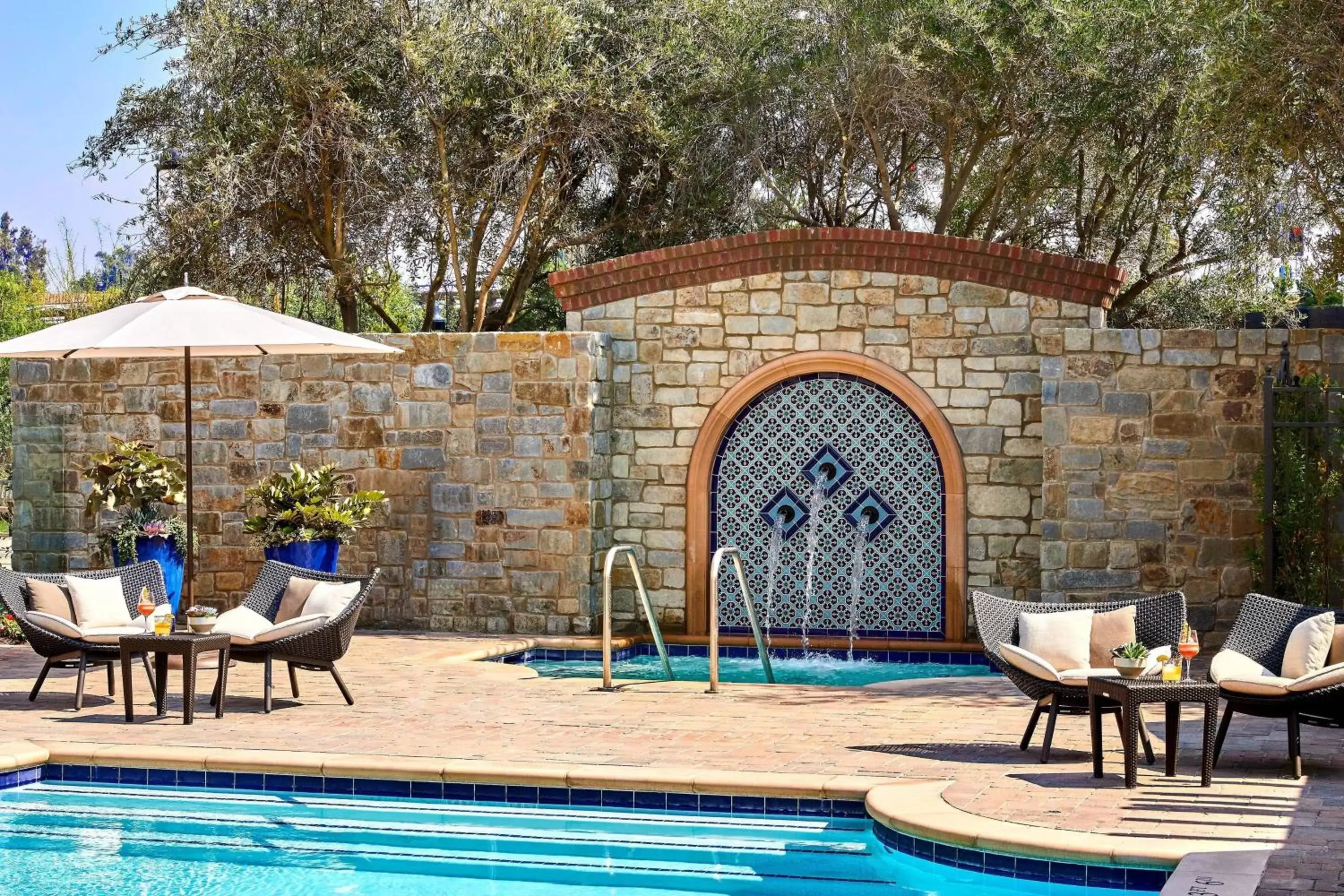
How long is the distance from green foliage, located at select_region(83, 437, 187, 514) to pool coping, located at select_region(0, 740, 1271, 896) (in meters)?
4.25

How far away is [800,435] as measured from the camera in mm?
13406

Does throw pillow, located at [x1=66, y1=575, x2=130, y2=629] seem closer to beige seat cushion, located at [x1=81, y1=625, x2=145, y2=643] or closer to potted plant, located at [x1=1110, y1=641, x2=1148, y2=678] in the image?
beige seat cushion, located at [x1=81, y1=625, x2=145, y2=643]

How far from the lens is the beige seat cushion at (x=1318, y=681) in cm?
757

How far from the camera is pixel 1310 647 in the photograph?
26.1ft

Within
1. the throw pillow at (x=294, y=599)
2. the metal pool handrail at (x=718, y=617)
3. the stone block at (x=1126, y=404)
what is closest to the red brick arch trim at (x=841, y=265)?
the stone block at (x=1126, y=404)

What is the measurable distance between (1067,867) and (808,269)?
25.4ft

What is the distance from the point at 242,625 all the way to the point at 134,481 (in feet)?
9.86

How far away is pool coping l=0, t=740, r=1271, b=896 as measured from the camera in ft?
19.6

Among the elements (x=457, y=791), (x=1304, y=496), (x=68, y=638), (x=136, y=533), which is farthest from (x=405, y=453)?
(x=1304, y=496)

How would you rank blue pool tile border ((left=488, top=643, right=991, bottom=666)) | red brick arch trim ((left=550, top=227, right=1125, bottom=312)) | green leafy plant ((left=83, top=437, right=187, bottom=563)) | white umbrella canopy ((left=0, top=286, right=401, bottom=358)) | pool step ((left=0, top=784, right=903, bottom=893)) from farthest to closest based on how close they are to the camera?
blue pool tile border ((left=488, top=643, right=991, bottom=666)) < red brick arch trim ((left=550, top=227, right=1125, bottom=312)) < green leafy plant ((left=83, top=437, right=187, bottom=563)) < white umbrella canopy ((left=0, top=286, right=401, bottom=358)) < pool step ((left=0, top=784, right=903, bottom=893))

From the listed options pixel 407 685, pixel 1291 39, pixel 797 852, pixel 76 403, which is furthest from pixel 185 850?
pixel 1291 39

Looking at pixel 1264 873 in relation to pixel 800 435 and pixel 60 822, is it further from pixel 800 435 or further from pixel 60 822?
pixel 800 435

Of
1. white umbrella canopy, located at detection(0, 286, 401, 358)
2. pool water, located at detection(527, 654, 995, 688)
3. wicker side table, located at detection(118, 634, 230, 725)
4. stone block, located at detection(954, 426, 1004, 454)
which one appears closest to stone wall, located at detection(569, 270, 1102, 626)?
stone block, located at detection(954, 426, 1004, 454)

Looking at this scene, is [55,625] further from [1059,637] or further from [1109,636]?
[1109,636]
